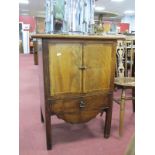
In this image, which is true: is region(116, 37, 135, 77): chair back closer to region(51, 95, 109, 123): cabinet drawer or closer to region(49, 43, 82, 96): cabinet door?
region(51, 95, 109, 123): cabinet drawer

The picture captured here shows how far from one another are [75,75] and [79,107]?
11.5 inches

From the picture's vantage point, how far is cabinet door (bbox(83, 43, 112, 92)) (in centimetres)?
186

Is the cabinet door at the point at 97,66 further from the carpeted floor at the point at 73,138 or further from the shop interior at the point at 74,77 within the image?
the carpeted floor at the point at 73,138

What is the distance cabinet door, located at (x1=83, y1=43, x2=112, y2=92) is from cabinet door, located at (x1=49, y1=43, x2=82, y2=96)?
0.21 feet

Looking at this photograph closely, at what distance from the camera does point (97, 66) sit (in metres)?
1.91

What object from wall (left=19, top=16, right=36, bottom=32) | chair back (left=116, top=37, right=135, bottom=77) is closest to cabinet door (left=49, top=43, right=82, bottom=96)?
chair back (left=116, top=37, right=135, bottom=77)

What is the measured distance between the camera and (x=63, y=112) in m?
1.88

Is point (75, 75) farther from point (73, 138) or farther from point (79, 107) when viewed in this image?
point (73, 138)

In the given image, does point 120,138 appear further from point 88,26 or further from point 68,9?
point 68,9

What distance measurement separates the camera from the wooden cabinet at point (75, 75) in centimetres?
176

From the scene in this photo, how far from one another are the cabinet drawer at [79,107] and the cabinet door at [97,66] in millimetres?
97

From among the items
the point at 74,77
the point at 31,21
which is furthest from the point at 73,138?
the point at 31,21
